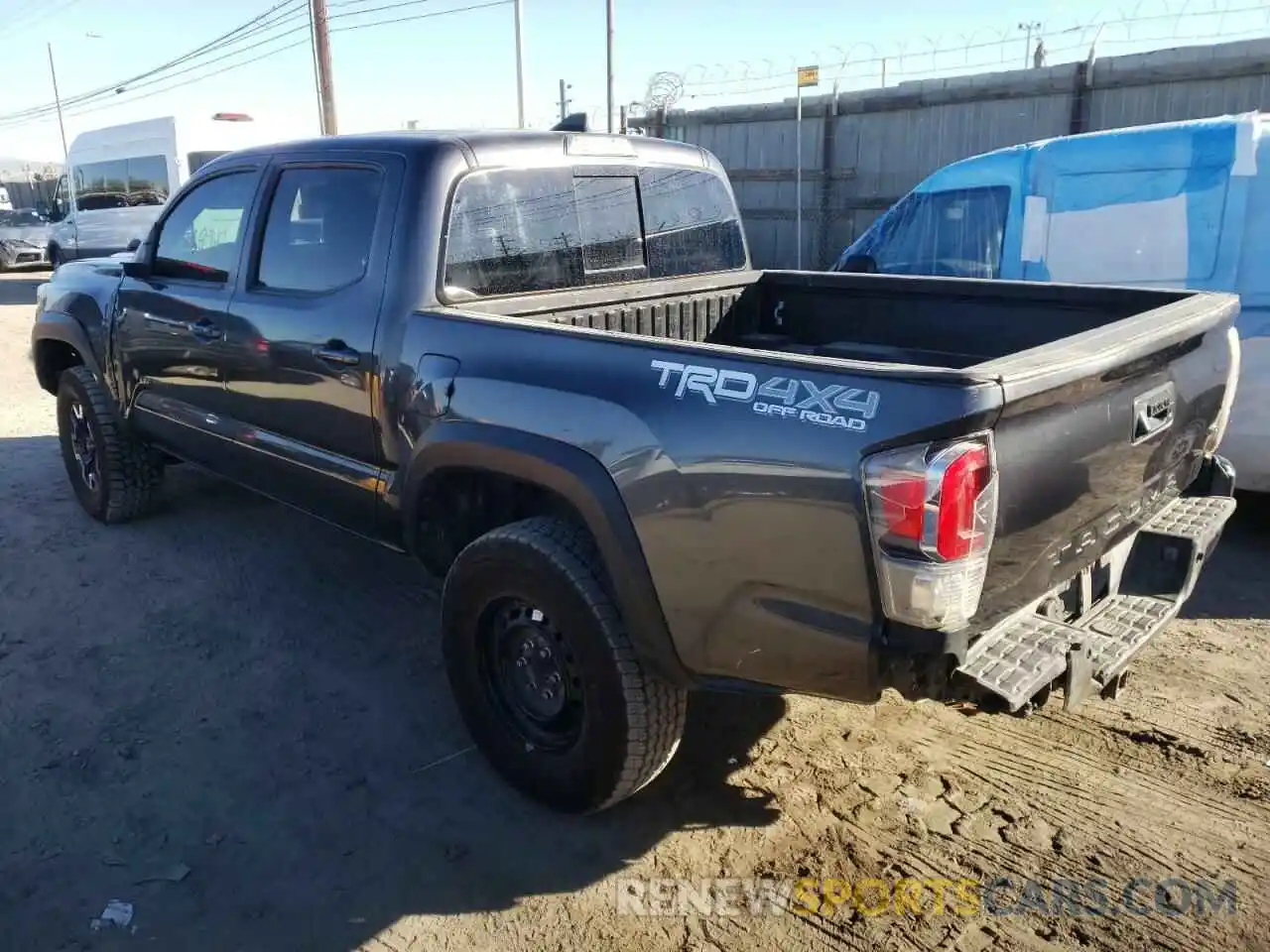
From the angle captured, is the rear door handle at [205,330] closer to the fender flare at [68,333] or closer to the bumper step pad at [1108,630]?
the fender flare at [68,333]

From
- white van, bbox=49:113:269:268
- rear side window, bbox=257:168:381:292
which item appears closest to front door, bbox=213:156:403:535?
rear side window, bbox=257:168:381:292

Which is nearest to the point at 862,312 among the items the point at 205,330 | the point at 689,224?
the point at 689,224

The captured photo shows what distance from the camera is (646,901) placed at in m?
2.71

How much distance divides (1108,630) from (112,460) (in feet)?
15.6

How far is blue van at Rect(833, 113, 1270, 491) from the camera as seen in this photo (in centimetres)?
484

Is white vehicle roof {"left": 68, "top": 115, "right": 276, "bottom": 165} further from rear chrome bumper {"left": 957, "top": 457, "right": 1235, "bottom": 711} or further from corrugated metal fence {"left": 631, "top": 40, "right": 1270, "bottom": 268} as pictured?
rear chrome bumper {"left": 957, "top": 457, "right": 1235, "bottom": 711}

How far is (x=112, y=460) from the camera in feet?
17.4

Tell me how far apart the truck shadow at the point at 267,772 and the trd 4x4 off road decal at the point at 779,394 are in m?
1.35

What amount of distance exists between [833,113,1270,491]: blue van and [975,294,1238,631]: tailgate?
77.8 inches

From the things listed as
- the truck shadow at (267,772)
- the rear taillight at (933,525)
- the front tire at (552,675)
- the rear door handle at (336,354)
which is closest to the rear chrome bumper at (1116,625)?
the rear taillight at (933,525)

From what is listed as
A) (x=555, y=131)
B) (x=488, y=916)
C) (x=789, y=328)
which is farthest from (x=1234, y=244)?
(x=488, y=916)

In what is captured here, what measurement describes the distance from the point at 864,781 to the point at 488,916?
4.05ft

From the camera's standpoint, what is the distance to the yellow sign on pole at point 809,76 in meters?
12.7

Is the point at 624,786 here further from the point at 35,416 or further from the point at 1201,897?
the point at 35,416
